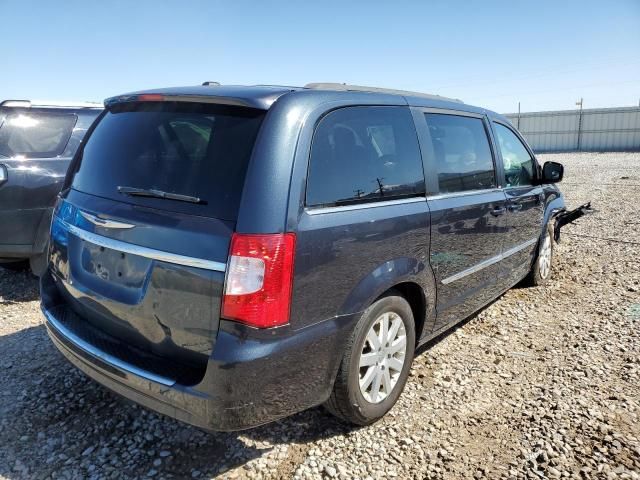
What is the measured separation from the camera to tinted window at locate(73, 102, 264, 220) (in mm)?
2008

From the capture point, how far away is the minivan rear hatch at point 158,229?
195 cm

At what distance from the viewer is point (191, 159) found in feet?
7.00

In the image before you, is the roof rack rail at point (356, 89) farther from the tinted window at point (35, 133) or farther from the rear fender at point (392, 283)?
the tinted window at point (35, 133)

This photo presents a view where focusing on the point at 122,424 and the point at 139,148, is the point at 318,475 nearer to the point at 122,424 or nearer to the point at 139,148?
the point at 122,424

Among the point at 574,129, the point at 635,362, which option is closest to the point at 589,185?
the point at 635,362

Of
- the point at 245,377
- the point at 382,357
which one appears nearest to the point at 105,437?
the point at 245,377

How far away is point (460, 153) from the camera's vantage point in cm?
333

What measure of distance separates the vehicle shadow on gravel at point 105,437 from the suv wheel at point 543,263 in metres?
3.14

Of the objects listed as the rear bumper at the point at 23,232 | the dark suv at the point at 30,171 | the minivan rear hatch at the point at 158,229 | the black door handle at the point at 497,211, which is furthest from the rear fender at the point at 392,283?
the rear bumper at the point at 23,232

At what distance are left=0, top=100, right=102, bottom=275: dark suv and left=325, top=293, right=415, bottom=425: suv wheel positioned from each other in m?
3.43

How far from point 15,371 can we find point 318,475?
2.32 m

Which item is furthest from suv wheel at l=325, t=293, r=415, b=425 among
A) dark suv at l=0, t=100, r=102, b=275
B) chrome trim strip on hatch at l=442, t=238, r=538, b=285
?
dark suv at l=0, t=100, r=102, b=275

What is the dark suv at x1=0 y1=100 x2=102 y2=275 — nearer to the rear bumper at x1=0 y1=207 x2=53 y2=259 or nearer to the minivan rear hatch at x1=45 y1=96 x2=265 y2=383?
the rear bumper at x1=0 y1=207 x2=53 y2=259

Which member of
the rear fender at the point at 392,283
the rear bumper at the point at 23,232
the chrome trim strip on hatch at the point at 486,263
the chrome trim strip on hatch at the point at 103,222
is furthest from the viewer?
the rear bumper at the point at 23,232
